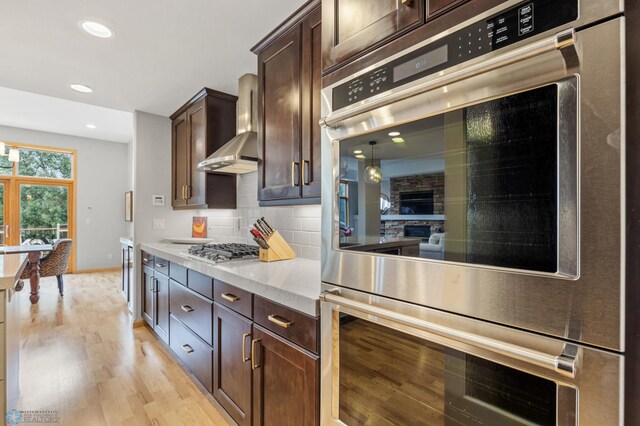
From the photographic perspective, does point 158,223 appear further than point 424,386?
Yes

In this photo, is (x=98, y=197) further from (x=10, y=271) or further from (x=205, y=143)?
(x=10, y=271)

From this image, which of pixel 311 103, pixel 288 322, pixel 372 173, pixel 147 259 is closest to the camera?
pixel 372 173

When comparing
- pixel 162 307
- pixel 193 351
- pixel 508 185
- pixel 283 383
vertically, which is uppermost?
pixel 508 185

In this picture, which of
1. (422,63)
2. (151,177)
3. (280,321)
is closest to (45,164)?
(151,177)

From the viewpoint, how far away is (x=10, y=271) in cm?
145

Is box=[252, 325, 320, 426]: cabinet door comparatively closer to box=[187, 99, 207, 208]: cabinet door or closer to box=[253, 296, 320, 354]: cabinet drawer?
box=[253, 296, 320, 354]: cabinet drawer

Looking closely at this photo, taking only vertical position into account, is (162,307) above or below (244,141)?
below

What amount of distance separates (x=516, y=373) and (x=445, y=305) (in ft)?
0.65

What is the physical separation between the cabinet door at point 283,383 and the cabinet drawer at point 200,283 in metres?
0.56

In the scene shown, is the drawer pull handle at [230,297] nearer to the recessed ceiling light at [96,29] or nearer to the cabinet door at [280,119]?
the cabinet door at [280,119]

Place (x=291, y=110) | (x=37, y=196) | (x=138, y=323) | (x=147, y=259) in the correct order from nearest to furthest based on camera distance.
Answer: (x=291, y=110)
(x=147, y=259)
(x=138, y=323)
(x=37, y=196)

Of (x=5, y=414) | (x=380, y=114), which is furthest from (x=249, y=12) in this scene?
(x=5, y=414)

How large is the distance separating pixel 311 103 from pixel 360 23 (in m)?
0.66

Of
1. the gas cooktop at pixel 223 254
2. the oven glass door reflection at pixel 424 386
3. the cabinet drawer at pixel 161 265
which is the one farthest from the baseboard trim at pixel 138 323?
the oven glass door reflection at pixel 424 386
